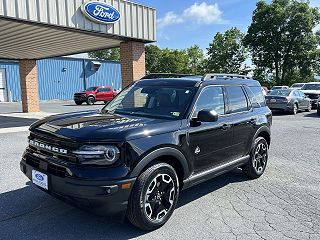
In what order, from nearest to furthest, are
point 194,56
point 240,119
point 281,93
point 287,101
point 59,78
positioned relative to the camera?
point 240,119 < point 287,101 < point 281,93 < point 59,78 < point 194,56

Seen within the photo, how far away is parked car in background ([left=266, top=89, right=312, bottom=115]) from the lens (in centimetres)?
1625

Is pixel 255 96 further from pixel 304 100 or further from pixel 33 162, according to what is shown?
pixel 304 100

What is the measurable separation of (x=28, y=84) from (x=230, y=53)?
39.9 metres

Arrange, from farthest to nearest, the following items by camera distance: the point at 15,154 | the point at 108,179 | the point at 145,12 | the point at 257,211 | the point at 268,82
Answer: the point at 268,82, the point at 145,12, the point at 15,154, the point at 257,211, the point at 108,179

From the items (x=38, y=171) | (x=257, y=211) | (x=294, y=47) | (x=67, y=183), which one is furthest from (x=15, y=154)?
(x=294, y=47)

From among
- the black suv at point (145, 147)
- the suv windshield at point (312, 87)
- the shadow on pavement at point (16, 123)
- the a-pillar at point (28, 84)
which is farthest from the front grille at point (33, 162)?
the suv windshield at point (312, 87)

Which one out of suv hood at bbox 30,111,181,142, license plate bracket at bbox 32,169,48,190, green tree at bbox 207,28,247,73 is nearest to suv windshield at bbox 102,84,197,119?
suv hood at bbox 30,111,181,142

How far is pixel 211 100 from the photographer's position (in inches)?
173

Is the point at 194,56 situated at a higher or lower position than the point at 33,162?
higher

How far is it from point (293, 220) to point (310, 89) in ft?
66.6

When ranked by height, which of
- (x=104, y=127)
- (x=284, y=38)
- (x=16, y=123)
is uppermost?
(x=284, y=38)

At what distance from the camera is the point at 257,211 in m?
4.08

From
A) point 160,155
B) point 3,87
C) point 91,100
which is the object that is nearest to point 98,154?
point 160,155

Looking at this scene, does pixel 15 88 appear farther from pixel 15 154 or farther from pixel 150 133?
pixel 150 133
